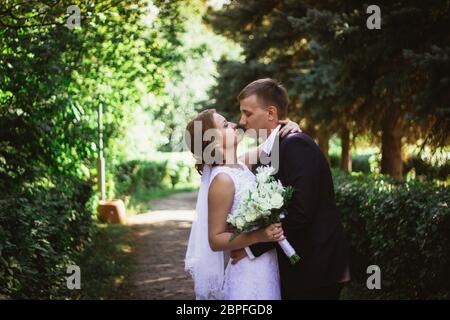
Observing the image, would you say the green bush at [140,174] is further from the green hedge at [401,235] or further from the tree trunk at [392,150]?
the green hedge at [401,235]

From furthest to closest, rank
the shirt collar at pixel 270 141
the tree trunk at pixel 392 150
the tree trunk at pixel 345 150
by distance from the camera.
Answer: the tree trunk at pixel 345 150
the tree trunk at pixel 392 150
the shirt collar at pixel 270 141

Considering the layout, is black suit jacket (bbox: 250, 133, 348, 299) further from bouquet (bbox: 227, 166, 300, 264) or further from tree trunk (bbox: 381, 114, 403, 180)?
tree trunk (bbox: 381, 114, 403, 180)

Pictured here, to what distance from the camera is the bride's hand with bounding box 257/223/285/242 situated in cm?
338

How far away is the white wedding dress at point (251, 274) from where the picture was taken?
144 inches

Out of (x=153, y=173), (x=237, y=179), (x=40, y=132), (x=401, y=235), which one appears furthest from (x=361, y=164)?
(x=237, y=179)

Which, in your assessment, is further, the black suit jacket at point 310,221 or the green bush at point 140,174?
the green bush at point 140,174

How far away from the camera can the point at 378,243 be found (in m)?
7.38

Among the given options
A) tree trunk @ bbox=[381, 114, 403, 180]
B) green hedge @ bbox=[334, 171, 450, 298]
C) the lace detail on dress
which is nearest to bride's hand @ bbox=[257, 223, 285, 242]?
the lace detail on dress

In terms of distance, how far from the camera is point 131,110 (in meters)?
14.6

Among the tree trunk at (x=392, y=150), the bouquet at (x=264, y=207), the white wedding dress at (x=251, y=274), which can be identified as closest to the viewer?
the bouquet at (x=264, y=207)

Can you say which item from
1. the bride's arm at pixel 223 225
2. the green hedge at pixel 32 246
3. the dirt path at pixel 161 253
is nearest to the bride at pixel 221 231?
the bride's arm at pixel 223 225

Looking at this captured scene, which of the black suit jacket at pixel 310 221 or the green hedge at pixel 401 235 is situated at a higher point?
the black suit jacket at pixel 310 221

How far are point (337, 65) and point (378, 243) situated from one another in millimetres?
3449
